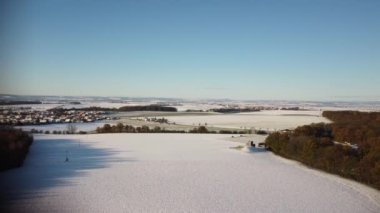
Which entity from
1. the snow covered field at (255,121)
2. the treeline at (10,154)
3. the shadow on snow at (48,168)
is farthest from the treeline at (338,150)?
the treeline at (10,154)

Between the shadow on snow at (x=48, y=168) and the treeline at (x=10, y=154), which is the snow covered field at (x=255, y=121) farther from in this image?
the treeline at (x=10, y=154)

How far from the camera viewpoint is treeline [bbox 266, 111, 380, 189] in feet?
52.1

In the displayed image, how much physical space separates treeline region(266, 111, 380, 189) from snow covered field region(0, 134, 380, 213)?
2.71 feet

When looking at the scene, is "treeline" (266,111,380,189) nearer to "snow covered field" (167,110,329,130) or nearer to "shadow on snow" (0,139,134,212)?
"shadow on snow" (0,139,134,212)

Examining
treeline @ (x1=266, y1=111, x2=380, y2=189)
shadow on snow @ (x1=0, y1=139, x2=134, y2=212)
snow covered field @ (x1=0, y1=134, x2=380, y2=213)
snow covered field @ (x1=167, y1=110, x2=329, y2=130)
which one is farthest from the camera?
snow covered field @ (x1=167, y1=110, x2=329, y2=130)

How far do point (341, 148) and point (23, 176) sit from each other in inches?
554

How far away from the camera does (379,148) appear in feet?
59.3

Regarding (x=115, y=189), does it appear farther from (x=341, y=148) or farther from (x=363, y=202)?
(x=341, y=148)

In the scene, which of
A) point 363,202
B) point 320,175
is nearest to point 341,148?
point 320,175

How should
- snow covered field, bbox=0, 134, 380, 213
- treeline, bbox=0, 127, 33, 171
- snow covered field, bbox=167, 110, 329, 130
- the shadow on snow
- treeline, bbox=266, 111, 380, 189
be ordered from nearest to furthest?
1. snow covered field, bbox=0, 134, 380, 213
2. the shadow on snow
3. treeline, bbox=266, 111, 380, 189
4. treeline, bbox=0, 127, 33, 171
5. snow covered field, bbox=167, 110, 329, 130

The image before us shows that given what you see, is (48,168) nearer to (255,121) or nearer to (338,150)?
(338,150)

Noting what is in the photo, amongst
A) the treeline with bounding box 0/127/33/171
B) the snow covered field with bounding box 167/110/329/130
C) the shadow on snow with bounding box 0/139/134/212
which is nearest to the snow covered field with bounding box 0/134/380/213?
the shadow on snow with bounding box 0/139/134/212

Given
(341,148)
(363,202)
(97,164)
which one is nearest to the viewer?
(363,202)

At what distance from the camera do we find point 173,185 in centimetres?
1366
